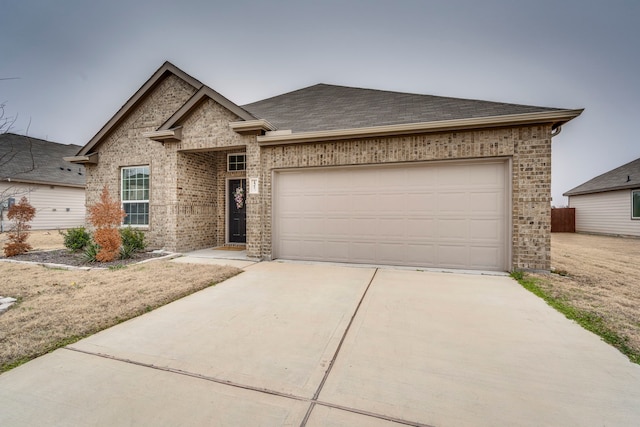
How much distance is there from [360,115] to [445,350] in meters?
6.19

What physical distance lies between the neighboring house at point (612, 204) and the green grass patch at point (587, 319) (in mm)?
14995

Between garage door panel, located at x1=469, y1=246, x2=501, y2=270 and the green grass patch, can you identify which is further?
garage door panel, located at x1=469, y1=246, x2=501, y2=270

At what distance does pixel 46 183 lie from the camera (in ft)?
50.9

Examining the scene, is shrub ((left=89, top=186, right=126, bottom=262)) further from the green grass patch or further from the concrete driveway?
the green grass patch

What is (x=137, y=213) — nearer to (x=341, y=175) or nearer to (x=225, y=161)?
(x=225, y=161)

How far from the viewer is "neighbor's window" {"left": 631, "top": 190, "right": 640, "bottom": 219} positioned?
13297 millimetres

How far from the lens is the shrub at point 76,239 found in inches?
309

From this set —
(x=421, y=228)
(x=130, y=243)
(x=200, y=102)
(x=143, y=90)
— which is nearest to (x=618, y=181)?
(x=421, y=228)

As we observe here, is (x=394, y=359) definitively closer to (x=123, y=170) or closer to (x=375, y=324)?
(x=375, y=324)

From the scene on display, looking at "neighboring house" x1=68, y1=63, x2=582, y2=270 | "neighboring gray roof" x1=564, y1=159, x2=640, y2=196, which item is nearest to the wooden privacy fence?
"neighboring gray roof" x1=564, y1=159, x2=640, y2=196

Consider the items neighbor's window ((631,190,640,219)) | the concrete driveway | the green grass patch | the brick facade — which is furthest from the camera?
neighbor's window ((631,190,640,219))

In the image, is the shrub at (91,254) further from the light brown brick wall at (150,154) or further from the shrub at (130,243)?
the light brown brick wall at (150,154)

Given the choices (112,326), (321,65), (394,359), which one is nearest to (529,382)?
(394,359)

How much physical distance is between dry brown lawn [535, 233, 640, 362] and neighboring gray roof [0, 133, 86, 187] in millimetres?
22558
